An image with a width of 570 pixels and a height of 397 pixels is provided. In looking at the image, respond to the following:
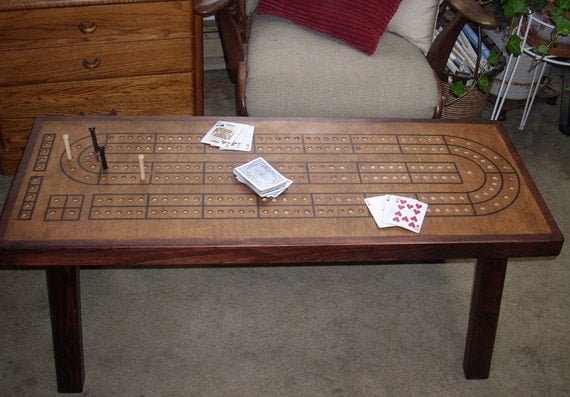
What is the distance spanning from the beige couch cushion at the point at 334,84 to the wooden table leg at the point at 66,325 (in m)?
0.93

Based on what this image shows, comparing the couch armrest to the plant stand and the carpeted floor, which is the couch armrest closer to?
the plant stand

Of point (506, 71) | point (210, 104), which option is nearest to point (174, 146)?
point (210, 104)

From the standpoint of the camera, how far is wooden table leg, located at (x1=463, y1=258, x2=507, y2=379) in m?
1.96

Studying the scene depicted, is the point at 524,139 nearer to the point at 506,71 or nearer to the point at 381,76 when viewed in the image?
the point at 506,71

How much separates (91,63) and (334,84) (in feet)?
2.96

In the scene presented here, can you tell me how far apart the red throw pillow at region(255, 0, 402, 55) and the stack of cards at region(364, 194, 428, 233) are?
86 cm

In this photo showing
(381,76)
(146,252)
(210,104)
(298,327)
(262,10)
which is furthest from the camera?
(210,104)

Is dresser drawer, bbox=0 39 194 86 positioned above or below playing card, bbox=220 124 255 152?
below

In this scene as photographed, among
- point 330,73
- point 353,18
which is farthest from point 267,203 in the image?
point 353,18

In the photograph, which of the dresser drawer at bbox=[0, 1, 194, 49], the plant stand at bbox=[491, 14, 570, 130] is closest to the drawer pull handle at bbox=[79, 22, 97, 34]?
the dresser drawer at bbox=[0, 1, 194, 49]

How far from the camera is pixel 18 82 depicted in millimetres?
2596

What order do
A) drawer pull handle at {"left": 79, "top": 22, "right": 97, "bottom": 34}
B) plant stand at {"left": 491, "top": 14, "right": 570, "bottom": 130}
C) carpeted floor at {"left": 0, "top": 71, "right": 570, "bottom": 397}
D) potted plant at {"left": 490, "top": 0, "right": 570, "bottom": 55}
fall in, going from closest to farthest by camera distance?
carpeted floor at {"left": 0, "top": 71, "right": 570, "bottom": 397} → drawer pull handle at {"left": 79, "top": 22, "right": 97, "bottom": 34} → potted plant at {"left": 490, "top": 0, "right": 570, "bottom": 55} → plant stand at {"left": 491, "top": 14, "right": 570, "bottom": 130}

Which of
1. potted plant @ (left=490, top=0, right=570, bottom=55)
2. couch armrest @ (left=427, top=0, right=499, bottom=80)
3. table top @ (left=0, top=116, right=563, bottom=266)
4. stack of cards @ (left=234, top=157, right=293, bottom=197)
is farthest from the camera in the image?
potted plant @ (left=490, top=0, right=570, bottom=55)

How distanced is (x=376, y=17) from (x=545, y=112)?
1166mm
